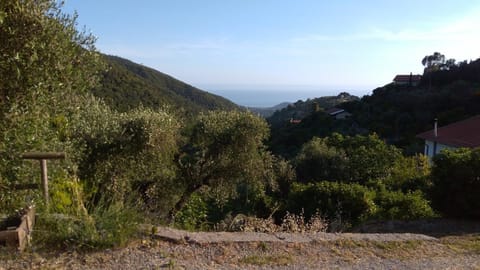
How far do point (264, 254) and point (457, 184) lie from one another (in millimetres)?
4994

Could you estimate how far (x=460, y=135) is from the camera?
2973 cm

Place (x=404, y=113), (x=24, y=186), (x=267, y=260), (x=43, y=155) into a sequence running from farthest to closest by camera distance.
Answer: (x=404, y=113)
(x=24, y=186)
(x=43, y=155)
(x=267, y=260)

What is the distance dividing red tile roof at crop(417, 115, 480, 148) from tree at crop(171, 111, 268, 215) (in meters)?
20.9

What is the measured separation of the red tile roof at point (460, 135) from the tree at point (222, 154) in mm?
20921

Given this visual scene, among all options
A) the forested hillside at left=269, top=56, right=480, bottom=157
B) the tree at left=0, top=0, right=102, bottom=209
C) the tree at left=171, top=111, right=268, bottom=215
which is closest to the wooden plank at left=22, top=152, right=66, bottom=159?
the tree at left=0, top=0, right=102, bottom=209

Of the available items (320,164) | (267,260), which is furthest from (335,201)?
(320,164)

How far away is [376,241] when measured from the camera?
501cm

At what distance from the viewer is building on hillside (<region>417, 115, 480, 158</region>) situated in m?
28.3

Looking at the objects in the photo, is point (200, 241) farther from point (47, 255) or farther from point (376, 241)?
point (376, 241)

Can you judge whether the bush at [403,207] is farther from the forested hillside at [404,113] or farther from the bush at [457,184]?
the forested hillside at [404,113]

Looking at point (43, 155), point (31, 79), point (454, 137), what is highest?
point (31, 79)

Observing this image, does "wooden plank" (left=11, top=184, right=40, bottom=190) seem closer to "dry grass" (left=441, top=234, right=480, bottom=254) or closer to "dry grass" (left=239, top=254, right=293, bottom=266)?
"dry grass" (left=239, top=254, right=293, bottom=266)

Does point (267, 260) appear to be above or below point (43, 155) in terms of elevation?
below

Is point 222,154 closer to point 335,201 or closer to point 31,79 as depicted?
point 335,201
